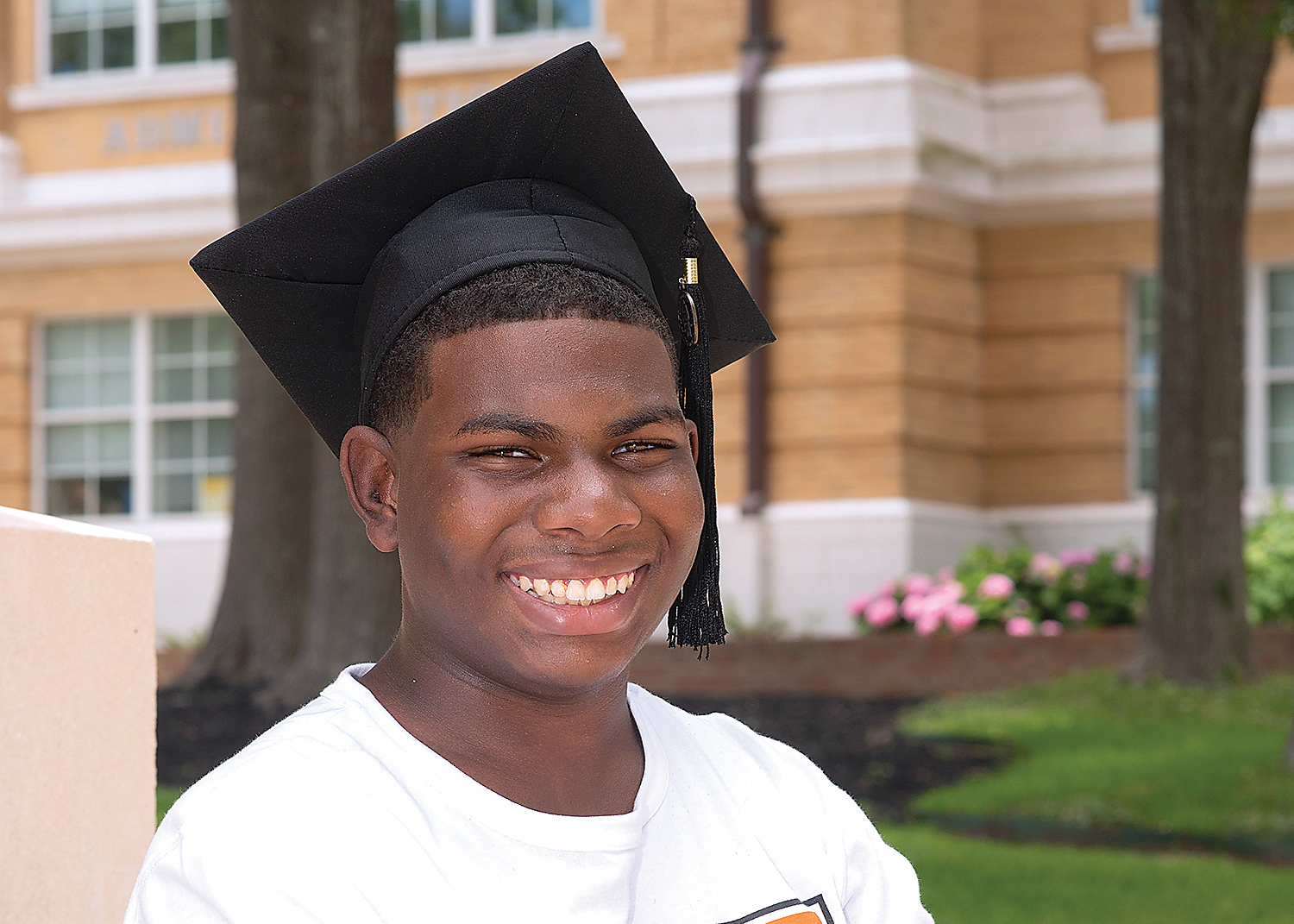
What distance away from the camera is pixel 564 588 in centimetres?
178

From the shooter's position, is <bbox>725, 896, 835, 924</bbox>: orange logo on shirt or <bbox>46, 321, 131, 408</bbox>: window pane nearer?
<bbox>725, 896, 835, 924</bbox>: orange logo on shirt

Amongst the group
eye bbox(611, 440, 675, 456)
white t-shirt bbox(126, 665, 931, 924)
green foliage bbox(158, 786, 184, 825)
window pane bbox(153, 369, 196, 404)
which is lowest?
green foliage bbox(158, 786, 184, 825)

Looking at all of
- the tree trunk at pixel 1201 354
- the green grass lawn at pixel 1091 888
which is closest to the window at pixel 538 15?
the tree trunk at pixel 1201 354

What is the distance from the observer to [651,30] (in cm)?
1427

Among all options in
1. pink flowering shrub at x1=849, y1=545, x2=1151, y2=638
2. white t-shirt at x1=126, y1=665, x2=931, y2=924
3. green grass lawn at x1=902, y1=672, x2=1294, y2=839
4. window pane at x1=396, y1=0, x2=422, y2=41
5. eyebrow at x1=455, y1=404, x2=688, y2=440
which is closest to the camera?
white t-shirt at x1=126, y1=665, x2=931, y2=924

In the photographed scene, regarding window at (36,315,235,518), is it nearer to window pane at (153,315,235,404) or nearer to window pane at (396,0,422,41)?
window pane at (153,315,235,404)

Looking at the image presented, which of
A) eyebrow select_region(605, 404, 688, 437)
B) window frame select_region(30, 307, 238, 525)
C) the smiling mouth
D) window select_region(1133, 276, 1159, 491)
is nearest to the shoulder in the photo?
the smiling mouth

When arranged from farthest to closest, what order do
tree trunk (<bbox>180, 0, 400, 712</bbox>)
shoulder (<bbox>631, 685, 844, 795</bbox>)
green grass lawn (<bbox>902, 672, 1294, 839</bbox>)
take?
tree trunk (<bbox>180, 0, 400, 712</bbox>)
green grass lawn (<bbox>902, 672, 1294, 839</bbox>)
shoulder (<bbox>631, 685, 844, 795</bbox>)

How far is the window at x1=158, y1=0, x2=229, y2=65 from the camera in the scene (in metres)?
15.7

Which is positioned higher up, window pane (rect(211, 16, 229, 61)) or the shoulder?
window pane (rect(211, 16, 229, 61))

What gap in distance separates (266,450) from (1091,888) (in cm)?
582

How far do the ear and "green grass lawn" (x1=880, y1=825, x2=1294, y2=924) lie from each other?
3966mm

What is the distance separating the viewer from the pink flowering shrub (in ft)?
40.1

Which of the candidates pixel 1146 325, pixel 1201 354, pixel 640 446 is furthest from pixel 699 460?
pixel 1146 325
